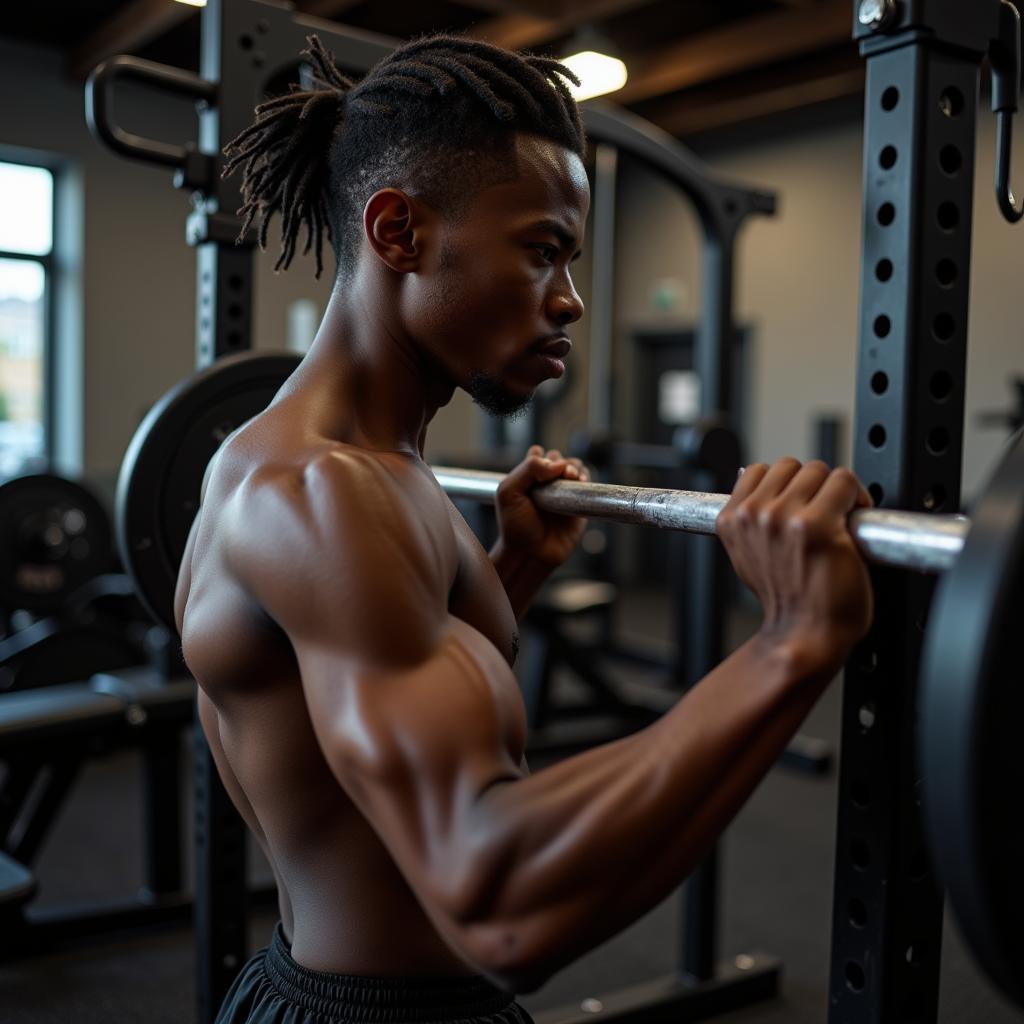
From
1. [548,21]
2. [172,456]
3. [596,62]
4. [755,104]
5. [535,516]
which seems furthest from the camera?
[755,104]

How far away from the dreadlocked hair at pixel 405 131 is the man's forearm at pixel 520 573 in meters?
0.46

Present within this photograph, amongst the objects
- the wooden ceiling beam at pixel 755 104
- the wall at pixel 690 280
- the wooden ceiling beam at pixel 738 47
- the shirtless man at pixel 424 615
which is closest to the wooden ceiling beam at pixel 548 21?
the wooden ceiling beam at pixel 738 47

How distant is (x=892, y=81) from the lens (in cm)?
88

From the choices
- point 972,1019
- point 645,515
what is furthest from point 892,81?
point 972,1019

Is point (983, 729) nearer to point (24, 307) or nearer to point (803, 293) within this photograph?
point (24, 307)

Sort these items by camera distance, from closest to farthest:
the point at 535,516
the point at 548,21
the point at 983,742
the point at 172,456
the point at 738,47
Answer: the point at 983,742 → the point at 535,516 → the point at 172,456 → the point at 548,21 → the point at 738,47

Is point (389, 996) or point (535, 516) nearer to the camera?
point (389, 996)

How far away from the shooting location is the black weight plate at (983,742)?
0.59 meters

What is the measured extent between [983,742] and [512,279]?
1.77 feet

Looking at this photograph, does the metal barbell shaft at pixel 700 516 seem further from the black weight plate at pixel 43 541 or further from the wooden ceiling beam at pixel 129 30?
the wooden ceiling beam at pixel 129 30

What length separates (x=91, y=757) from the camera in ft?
8.06

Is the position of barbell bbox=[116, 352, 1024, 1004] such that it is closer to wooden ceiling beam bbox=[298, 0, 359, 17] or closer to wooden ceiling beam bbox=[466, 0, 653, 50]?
wooden ceiling beam bbox=[466, 0, 653, 50]

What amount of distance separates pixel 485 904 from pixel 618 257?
25.7 ft

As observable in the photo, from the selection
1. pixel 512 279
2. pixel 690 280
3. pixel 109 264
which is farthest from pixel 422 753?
pixel 690 280
